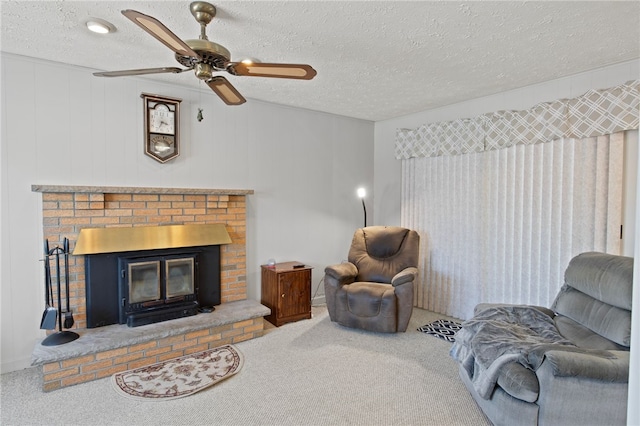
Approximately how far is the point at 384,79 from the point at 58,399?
11.6 ft

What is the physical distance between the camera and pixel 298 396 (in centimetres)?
244

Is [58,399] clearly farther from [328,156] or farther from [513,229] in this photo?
[513,229]

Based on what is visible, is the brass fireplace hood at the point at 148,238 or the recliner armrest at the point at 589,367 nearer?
the recliner armrest at the point at 589,367

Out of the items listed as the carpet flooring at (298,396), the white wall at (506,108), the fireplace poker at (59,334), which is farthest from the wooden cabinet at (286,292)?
the fireplace poker at (59,334)

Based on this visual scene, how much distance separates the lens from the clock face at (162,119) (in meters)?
3.32

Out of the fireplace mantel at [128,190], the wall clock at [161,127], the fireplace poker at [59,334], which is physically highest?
the wall clock at [161,127]

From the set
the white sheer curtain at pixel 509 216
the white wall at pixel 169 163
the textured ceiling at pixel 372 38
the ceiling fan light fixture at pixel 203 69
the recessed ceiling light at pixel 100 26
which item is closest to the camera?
the ceiling fan light fixture at pixel 203 69

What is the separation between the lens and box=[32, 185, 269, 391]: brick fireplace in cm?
263

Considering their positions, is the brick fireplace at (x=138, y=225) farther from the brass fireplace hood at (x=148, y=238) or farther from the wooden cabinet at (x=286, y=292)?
the wooden cabinet at (x=286, y=292)

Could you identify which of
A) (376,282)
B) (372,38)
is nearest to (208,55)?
(372,38)

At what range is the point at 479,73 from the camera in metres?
3.09

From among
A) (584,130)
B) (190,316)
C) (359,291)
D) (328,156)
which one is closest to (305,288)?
(359,291)

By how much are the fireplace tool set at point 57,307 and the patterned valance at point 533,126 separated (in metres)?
3.78

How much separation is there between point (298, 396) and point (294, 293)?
1.49 metres
